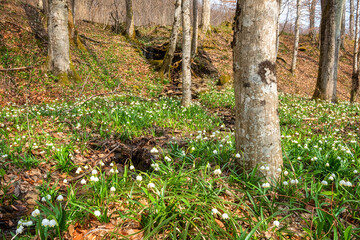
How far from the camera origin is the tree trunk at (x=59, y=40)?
8453 mm

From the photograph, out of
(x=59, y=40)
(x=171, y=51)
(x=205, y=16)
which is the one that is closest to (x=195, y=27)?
(x=171, y=51)

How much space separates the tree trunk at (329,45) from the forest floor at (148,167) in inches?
65.3

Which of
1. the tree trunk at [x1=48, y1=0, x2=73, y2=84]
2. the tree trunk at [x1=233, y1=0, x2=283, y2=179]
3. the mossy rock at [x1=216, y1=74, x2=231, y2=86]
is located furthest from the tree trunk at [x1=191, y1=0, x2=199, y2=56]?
the tree trunk at [x1=233, y1=0, x2=283, y2=179]

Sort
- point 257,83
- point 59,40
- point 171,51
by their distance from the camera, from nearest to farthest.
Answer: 1. point 257,83
2. point 59,40
3. point 171,51

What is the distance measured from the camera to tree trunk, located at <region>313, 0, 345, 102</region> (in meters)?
8.88

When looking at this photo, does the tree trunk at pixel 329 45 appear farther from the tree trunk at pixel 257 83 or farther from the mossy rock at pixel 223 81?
the tree trunk at pixel 257 83

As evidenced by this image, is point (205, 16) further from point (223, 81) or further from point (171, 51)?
point (223, 81)

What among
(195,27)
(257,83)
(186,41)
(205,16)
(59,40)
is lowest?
(257,83)

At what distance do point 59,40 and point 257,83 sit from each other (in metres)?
8.96

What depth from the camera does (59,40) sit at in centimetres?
870

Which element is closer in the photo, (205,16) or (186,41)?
(186,41)

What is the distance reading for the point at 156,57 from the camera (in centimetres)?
1548

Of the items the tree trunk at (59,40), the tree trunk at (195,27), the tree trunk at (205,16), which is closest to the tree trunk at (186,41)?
the tree trunk at (59,40)

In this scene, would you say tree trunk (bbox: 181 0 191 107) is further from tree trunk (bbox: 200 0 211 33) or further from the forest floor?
tree trunk (bbox: 200 0 211 33)
